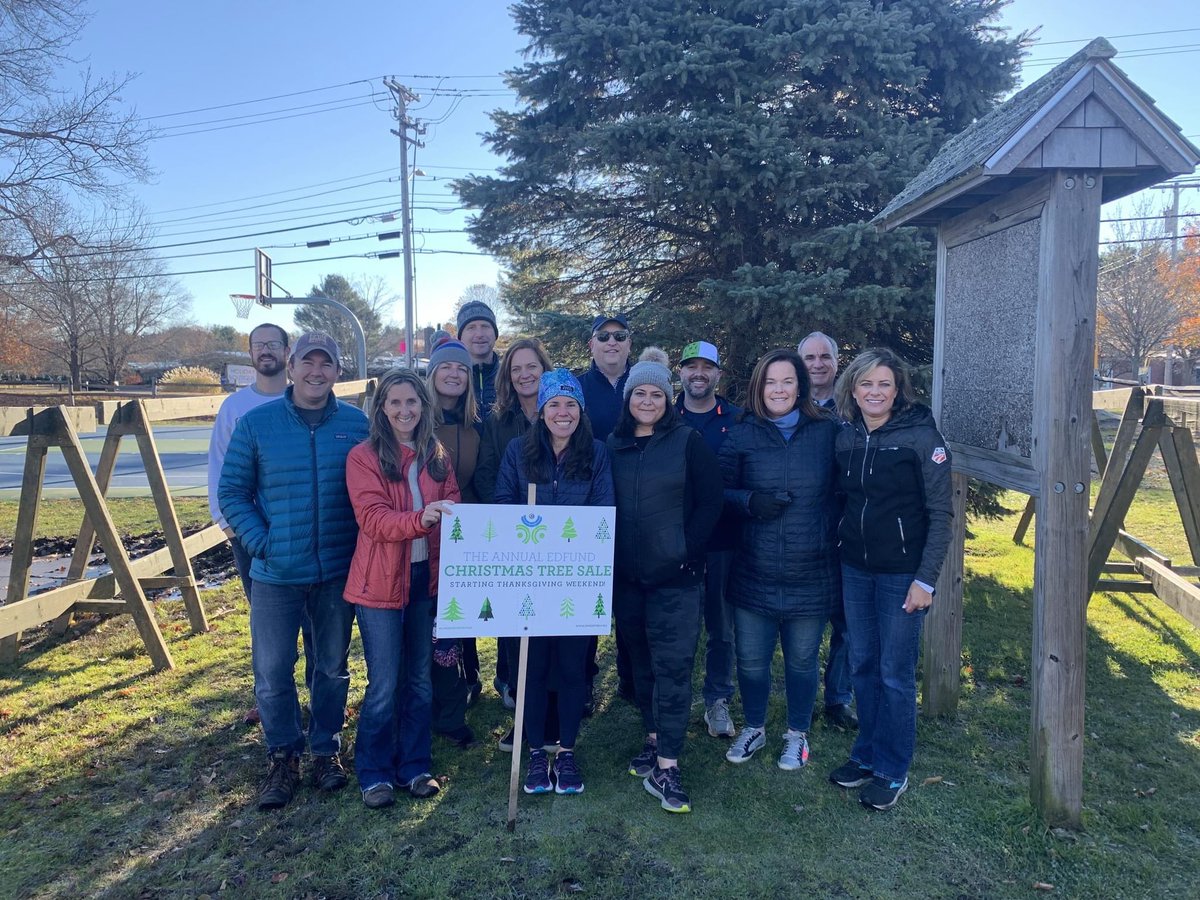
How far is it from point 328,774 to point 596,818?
1.38m

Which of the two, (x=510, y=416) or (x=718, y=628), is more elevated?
(x=510, y=416)

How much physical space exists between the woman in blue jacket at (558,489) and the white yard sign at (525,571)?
16 centimetres

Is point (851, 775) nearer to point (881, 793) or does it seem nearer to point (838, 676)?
point (881, 793)

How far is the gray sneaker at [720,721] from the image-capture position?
4.36 meters

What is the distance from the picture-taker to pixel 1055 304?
10.6ft

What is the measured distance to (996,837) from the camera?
3.35m

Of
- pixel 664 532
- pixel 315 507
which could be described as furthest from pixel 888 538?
pixel 315 507

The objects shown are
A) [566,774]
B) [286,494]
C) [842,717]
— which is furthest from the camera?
[842,717]

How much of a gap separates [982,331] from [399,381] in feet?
10.0

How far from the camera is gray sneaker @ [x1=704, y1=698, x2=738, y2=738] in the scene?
4.36 metres

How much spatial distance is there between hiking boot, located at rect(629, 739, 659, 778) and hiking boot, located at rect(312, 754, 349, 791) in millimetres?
1487

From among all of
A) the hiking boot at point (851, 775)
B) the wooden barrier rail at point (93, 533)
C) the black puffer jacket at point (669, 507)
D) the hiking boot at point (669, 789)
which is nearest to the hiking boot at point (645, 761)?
the hiking boot at point (669, 789)

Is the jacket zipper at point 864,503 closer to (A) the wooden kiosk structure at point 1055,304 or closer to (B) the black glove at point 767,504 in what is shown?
(B) the black glove at point 767,504

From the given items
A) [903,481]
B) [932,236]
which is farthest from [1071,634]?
[932,236]
